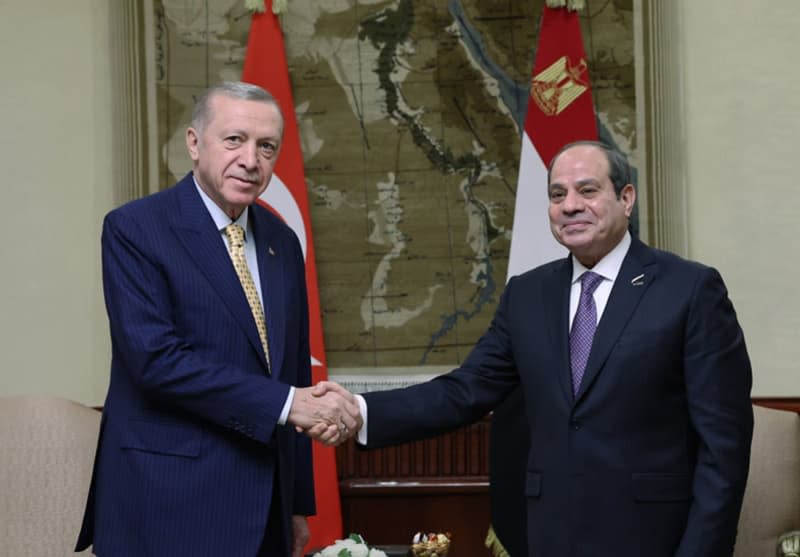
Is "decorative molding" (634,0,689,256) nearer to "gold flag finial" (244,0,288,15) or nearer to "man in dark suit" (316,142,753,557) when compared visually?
"gold flag finial" (244,0,288,15)

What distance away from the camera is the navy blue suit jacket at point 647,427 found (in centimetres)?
263

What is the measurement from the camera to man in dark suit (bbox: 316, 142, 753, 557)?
8.65 ft

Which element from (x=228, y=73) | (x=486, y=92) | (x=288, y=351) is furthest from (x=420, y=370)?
(x=288, y=351)

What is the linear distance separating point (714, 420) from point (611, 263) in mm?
496

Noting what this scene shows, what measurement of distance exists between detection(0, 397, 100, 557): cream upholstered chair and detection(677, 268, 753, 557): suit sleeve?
2.14m

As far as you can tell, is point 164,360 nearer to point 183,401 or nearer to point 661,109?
point 183,401

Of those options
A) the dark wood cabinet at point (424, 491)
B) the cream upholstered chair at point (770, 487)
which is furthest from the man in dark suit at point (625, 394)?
Result: the dark wood cabinet at point (424, 491)

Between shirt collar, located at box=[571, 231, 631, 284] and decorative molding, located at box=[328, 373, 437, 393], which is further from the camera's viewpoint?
decorative molding, located at box=[328, 373, 437, 393]

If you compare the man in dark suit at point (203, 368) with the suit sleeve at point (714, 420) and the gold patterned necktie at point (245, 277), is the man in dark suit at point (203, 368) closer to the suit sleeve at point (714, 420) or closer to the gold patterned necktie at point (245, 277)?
the gold patterned necktie at point (245, 277)

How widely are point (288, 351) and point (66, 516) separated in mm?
1482

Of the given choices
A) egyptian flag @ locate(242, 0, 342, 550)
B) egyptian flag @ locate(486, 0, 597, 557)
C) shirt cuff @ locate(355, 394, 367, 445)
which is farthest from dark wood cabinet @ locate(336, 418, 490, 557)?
shirt cuff @ locate(355, 394, 367, 445)

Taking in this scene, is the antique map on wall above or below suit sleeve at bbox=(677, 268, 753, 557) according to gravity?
above

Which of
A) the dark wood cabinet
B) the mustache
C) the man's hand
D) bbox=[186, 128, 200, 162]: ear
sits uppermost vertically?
bbox=[186, 128, 200, 162]: ear

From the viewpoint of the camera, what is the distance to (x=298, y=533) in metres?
2.82
